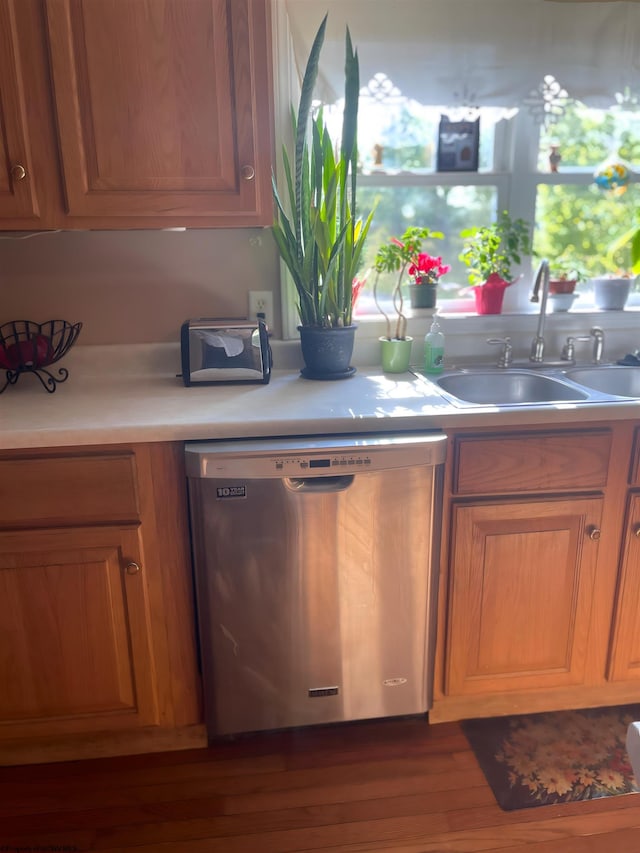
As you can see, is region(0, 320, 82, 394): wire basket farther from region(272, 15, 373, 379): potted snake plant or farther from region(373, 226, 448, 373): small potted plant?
region(373, 226, 448, 373): small potted plant

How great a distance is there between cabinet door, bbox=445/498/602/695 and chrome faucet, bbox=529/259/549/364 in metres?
0.62

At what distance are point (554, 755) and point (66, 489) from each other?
4.73ft

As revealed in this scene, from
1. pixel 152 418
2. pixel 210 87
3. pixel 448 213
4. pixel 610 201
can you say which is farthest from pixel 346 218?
pixel 610 201

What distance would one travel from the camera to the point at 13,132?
1.50 m

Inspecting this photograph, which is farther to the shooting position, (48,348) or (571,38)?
(571,38)

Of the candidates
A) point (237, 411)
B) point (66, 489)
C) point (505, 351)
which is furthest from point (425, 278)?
point (66, 489)

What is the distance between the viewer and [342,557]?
153 centimetres

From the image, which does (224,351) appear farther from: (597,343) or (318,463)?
(597,343)

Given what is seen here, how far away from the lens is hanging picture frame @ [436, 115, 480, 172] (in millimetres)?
2070

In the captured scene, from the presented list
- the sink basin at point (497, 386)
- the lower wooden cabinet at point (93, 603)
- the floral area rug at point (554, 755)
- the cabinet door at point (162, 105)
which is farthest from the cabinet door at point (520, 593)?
the cabinet door at point (162, 105)

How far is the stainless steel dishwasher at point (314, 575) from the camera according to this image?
1.46 meters

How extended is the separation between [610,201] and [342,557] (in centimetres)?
170

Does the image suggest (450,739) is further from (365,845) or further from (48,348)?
(48,348)

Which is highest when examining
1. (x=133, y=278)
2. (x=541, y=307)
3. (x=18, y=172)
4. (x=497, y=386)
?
(x=18, y=172)
